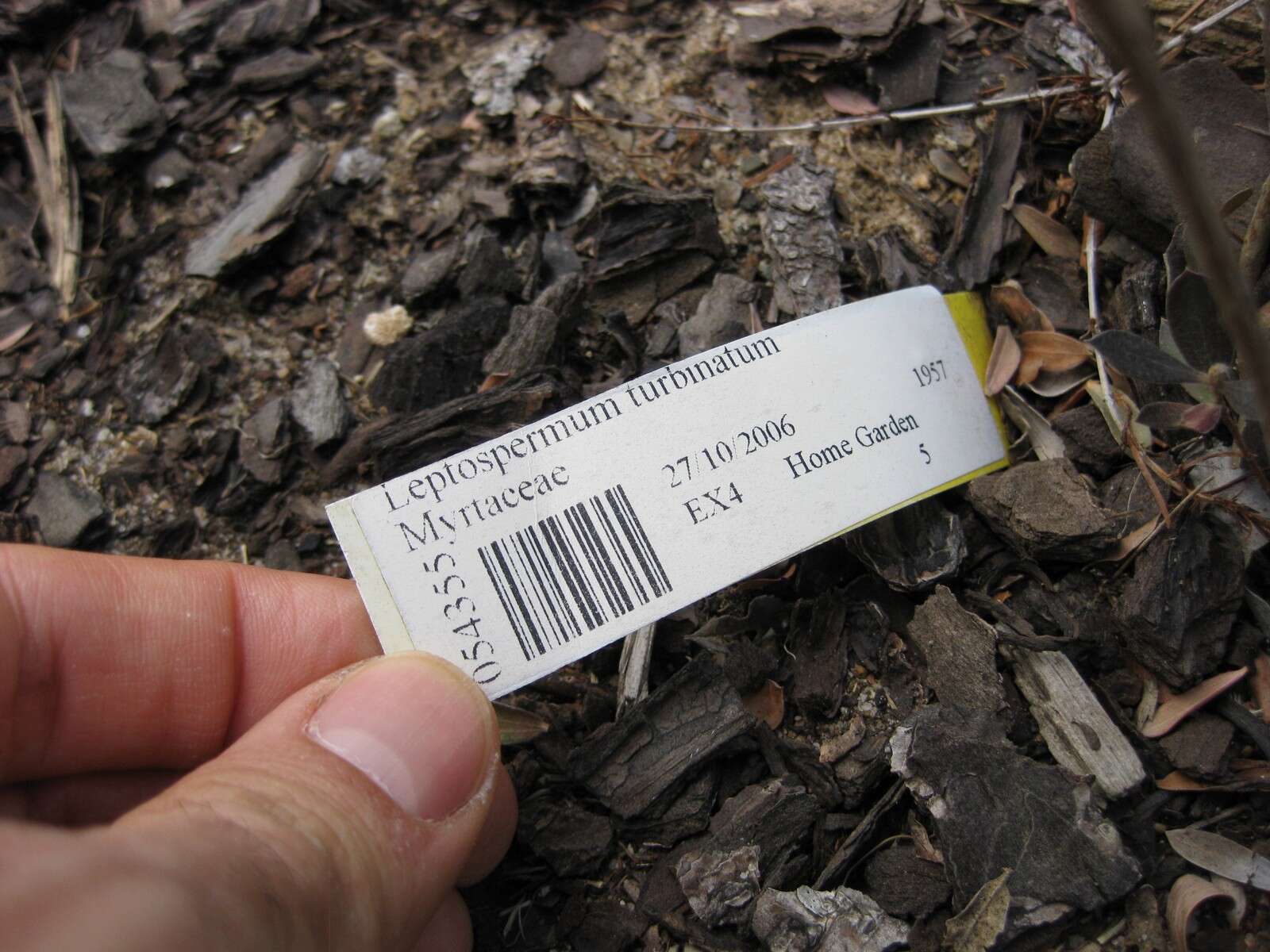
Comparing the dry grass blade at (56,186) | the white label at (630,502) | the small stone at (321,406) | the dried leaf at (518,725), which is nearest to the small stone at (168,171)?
the dry grass blade at (56,186)

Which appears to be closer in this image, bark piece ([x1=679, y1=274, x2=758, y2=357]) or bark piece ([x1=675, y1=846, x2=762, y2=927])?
bark piece ([x1=675, y1=846, x2=762, y2=927])

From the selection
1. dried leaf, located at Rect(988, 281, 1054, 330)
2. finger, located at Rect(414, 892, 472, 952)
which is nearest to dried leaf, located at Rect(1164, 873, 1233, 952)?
dried leaf, located at Rect(988, 281, 1054, 330)

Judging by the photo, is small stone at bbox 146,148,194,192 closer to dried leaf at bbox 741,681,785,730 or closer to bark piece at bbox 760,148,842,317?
bark piece at bbox 760,148,842,317

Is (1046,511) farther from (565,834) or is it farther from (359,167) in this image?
(359,167)

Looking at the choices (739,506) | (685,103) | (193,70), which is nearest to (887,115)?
(685,103)

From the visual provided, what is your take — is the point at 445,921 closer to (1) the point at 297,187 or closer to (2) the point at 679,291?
(2) the point at 679,291

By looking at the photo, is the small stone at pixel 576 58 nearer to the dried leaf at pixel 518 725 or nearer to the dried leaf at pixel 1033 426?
the dried leaf at pixel 1033 426

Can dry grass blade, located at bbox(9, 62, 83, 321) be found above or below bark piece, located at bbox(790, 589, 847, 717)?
above
